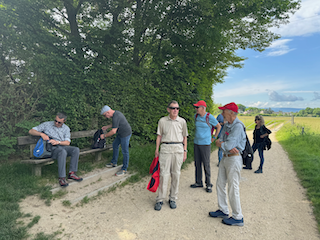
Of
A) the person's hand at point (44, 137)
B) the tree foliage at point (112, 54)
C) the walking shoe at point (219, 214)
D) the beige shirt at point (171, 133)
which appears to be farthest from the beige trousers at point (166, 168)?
the tree foliage at point (112, 54)

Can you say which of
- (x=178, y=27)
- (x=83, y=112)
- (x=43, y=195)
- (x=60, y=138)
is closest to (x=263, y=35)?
(x=178, y=27)

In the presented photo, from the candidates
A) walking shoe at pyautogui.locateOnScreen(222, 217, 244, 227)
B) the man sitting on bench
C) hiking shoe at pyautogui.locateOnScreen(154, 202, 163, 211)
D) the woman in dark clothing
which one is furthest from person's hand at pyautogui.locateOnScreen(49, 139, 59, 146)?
the woman in dark clothing

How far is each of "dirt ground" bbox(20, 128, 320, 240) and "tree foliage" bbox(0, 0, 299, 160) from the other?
3203 mm

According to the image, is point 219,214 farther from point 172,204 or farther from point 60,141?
point 60,141

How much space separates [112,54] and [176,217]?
6.04 m

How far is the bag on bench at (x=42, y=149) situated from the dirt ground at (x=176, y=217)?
990 mm

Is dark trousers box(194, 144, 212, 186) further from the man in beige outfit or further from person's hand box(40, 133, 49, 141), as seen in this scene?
person's hand box(40, 133, 49, 141)

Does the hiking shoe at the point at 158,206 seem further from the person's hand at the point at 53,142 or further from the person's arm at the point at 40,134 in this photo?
the person's arm at the point at 40,134

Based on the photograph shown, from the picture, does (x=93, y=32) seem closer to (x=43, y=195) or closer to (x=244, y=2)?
(x=43, y=195)

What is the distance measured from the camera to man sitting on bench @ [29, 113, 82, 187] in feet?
15.5

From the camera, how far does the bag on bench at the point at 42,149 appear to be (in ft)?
15.5

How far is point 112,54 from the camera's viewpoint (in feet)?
25.2

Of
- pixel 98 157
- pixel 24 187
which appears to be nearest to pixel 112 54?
pixel 98 157

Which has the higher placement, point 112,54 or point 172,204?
point 112,54
